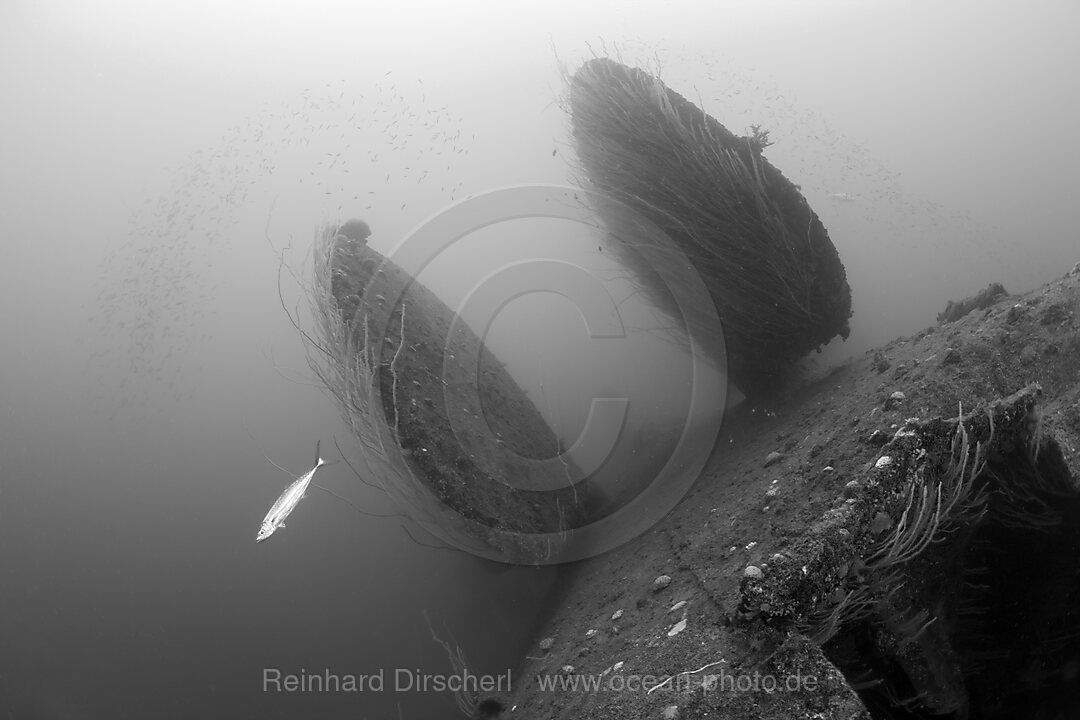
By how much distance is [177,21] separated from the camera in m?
15.1

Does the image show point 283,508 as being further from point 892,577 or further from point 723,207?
point 723,207

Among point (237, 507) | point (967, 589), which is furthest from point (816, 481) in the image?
point (237, 507)

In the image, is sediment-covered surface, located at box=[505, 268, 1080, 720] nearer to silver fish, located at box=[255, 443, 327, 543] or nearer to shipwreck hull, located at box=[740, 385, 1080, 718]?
shipwreck hull, located at box=[740, 385, 1080, 718]

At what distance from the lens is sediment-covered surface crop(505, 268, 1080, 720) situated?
138 cm

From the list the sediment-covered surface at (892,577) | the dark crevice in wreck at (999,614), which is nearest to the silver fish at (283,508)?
the sediment-covered surface at (892,577)

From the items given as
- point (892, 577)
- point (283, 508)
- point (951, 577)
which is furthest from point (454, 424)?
point (951, 577)

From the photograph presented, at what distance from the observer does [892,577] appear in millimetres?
1587

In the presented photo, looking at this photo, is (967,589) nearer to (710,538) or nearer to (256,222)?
(710,538)

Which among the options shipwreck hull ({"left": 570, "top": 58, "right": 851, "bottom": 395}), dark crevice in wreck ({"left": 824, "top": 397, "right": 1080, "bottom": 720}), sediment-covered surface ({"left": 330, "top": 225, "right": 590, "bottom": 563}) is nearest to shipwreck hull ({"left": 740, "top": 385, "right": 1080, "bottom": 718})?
dark crevice in wreck ({"left": 824, "top": 397, "right": 1080, "bottom": 720})

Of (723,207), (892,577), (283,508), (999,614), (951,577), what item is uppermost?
(723,207)

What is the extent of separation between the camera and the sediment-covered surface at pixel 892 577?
1375 millimetres

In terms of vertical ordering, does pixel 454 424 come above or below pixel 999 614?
above

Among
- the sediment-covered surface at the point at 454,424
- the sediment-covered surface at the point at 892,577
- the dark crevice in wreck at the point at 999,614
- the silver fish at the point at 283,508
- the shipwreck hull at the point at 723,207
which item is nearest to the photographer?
the sediment-covered surface at the point at 892,577

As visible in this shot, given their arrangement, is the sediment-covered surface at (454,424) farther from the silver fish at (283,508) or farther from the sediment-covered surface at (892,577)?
the sediment-covered surface at (892,577)
